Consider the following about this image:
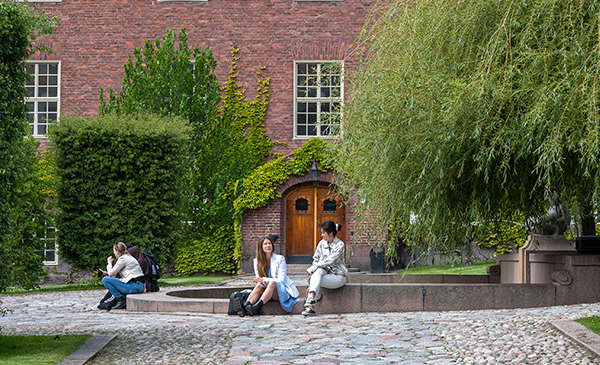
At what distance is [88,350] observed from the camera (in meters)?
7.60

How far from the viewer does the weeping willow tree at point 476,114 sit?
323 inches

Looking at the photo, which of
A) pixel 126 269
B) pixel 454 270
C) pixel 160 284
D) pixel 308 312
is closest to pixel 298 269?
pixel 454 270

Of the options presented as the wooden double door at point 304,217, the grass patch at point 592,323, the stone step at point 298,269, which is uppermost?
the wooden double door at point 304,217

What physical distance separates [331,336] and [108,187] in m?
10.6

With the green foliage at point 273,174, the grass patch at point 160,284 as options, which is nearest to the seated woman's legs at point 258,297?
the grass patch at point 160,284

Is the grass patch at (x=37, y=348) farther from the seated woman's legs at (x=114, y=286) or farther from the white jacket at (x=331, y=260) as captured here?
the seated woman's legs at (x=114, y=286)

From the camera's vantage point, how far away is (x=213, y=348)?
25.8 feet

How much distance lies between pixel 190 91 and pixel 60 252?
611cm

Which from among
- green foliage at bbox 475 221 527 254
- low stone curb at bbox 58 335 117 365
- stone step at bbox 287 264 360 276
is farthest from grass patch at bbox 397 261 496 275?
low stone curb at bbox 58 335 117 365

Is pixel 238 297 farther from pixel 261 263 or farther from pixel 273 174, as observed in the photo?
pixel 273 174

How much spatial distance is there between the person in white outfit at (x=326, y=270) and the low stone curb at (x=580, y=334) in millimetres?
3397

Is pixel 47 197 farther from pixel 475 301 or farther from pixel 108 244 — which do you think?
pixel 475 301

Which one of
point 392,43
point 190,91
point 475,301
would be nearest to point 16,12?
point 392,43

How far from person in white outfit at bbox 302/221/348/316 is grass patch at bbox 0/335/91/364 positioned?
136 inches
